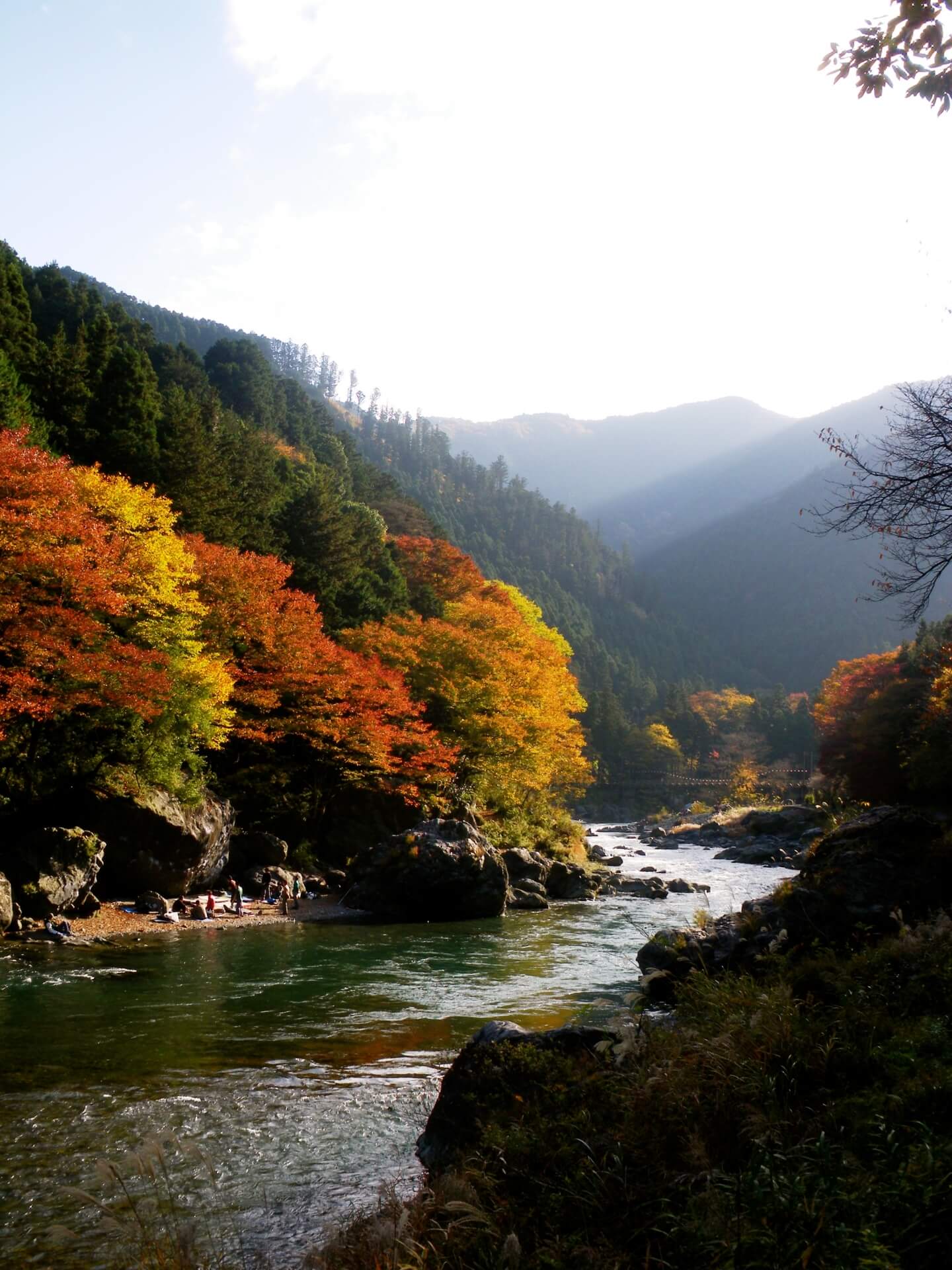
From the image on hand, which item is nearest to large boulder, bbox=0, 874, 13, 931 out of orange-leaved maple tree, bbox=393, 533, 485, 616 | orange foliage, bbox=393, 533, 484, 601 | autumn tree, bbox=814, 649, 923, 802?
autumn tree, bbox=814, 649, 923, 802

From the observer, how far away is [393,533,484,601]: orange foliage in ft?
221

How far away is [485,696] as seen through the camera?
3938 centimetres

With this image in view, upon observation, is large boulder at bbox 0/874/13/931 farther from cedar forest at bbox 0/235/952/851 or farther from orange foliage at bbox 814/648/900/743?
orange foliage at bbox 814/648/900/743

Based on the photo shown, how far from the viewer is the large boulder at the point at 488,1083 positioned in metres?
7.14

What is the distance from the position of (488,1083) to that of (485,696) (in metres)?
31.9

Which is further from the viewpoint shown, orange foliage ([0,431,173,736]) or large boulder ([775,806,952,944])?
orange foliage ([0,431,173,736])

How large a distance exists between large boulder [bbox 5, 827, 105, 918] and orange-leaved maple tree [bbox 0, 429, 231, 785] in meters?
3.20

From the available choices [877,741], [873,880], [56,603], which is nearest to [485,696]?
[56,603]

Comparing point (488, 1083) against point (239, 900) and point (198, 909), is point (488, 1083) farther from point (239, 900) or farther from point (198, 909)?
point (239, 900)

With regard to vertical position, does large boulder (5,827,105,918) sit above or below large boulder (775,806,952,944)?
below

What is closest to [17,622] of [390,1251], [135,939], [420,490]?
[135,939]

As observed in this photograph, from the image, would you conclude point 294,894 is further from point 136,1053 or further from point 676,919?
point 136,1053

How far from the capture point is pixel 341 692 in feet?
107

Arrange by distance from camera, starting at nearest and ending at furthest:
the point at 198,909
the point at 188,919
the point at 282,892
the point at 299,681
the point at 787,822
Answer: the point at 188,919
the point at 198,909
the point at 282,892
the point at 299,681
the point at 787,822
